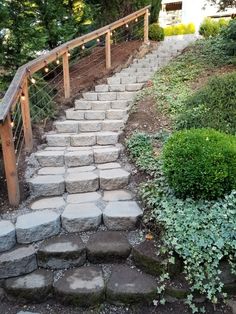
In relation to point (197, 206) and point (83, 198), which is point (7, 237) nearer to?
point (83, 198)

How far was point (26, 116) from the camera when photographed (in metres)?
3.91

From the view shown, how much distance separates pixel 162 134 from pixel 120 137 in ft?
1.98

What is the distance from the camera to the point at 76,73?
22.3ft

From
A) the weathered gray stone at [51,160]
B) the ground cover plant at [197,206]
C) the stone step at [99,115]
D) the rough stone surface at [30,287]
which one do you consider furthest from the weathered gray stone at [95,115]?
the rough stone surface at [30,287]

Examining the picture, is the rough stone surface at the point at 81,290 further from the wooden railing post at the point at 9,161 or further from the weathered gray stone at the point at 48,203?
the wooden railing post at the point at 9,161

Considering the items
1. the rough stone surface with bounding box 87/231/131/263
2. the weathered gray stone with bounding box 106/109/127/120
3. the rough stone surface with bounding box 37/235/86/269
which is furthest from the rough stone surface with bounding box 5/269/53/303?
the weathered gray stone with bounding box 106/109/127/120

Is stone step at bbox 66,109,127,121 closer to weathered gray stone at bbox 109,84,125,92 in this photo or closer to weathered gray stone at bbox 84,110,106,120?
weathered gray stone at bbox 84,110,106,120

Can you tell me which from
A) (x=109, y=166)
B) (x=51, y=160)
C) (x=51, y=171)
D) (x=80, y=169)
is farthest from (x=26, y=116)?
(x=109, y=166)

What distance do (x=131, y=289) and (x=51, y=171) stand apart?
68.6 inches

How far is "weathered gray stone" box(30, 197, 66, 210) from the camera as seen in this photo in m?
3.16

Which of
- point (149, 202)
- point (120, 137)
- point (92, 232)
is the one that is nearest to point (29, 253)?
point (92, 232)

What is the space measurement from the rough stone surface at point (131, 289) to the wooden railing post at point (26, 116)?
7.00 feet

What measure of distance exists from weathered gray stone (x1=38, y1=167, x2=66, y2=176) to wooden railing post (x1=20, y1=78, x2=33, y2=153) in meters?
0.45

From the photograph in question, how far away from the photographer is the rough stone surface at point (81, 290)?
8.01 ft
